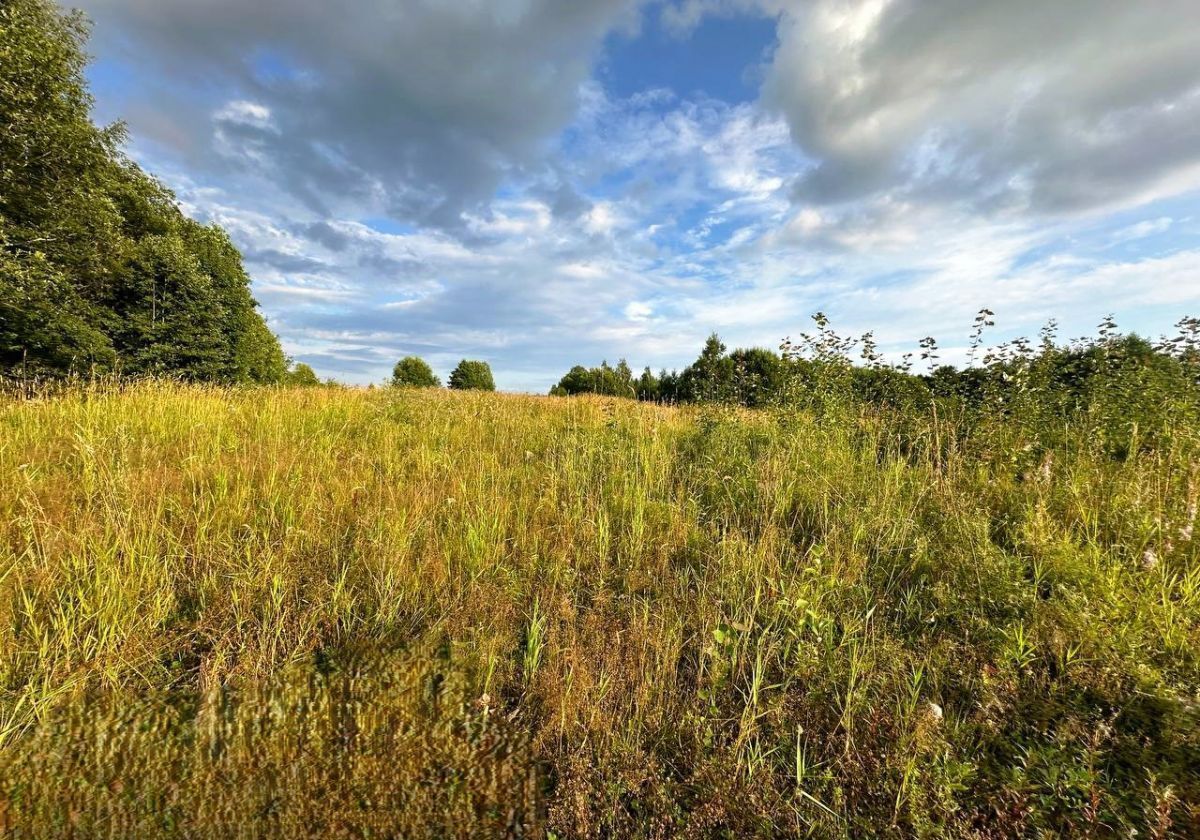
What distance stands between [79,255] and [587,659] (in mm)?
19177

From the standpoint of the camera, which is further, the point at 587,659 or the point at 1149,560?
the point at 1149,560

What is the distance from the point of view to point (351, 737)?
180 centimetres

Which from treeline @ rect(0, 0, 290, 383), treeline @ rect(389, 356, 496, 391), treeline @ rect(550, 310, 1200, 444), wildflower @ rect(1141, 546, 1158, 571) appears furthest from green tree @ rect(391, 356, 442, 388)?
wildflower @ rect(1141, 546, 1158, 571)

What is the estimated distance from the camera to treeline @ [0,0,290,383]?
1053cm

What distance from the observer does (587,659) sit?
2.07 metres

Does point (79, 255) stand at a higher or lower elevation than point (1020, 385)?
higher

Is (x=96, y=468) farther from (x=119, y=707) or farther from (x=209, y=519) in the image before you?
(x=119, y=707)

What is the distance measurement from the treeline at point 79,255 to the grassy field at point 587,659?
33.2ft

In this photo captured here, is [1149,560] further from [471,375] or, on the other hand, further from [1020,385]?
[471,375]

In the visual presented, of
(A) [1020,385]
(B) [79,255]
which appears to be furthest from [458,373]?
(A) [1020,385]

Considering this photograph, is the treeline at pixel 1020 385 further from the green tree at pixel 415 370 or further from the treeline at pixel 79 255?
the green tree at pixel 415 370

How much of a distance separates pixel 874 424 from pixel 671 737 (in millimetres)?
5218

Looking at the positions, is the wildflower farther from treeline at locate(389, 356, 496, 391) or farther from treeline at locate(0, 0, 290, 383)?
treeline at locate(389, 356, 496, 391)

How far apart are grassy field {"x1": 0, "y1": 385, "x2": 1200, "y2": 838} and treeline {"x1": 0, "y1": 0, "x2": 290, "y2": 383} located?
33.2 ft
